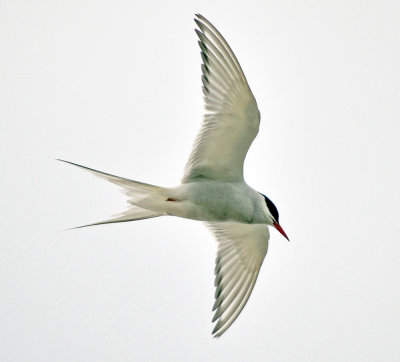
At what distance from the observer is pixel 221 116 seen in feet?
20.6

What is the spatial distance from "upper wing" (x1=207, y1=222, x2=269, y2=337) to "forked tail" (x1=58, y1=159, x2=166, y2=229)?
746 mm

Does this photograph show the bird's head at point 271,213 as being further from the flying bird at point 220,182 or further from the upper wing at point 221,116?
the upper wing at point 221,116

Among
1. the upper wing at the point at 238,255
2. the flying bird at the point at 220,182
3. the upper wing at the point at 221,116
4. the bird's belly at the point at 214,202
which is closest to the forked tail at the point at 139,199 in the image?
the flying bird at the point at 220,182

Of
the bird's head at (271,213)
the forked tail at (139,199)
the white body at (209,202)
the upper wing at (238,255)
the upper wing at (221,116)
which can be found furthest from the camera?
the upper wing at (238,255)

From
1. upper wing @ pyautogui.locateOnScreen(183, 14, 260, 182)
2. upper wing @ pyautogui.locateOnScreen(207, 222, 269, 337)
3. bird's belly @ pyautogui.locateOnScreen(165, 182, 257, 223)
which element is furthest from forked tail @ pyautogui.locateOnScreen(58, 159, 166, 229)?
upper wing @ pyautogui.locateOnScreen(207, 222, 269, 337)

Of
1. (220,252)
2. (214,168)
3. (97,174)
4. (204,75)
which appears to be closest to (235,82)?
(204,75)

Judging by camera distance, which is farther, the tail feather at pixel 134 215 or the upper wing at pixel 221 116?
the tail feather at pixel 134 215

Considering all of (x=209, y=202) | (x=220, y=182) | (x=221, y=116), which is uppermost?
(x=221, y=116)

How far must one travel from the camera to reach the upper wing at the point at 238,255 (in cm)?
693

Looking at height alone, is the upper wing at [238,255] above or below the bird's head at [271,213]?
below

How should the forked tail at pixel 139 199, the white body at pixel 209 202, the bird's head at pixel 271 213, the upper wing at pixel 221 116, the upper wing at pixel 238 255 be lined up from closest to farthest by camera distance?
the upper wing at pixel 221 116 < the forked tail at pixel 139 199 < the white body at pixel 209 202 < the bird's head at pixel 271 213 < the upper wing at pixel 238 255

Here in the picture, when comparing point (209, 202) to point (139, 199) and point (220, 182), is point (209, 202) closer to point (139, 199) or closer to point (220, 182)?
point (220, 182)

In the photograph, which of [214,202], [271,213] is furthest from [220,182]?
[271,213]

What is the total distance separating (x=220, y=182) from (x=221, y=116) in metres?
0.57
